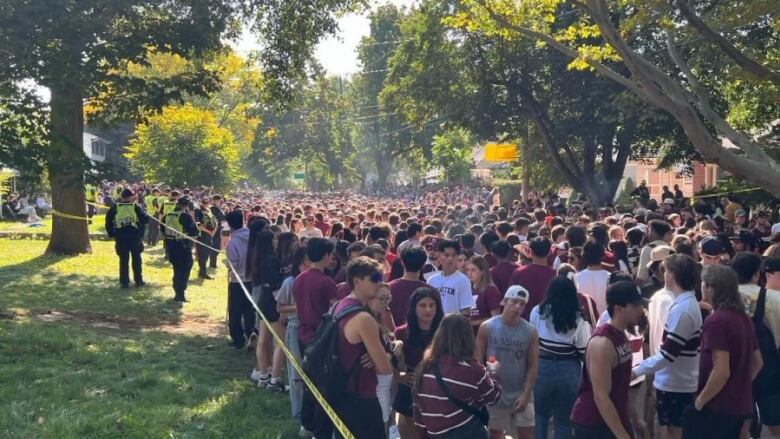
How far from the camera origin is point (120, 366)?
1034cm

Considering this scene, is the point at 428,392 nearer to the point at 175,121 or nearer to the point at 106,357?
the point at 106,357

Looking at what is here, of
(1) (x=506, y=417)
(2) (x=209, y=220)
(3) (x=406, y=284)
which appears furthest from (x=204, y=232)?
(1) (x=506, y=417)

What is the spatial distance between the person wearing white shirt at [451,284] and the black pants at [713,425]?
2278mm

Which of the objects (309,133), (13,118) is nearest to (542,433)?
(13,118)

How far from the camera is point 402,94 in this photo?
103 ft

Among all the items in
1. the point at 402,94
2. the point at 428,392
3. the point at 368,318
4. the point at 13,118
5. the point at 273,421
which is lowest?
the point at 273,421

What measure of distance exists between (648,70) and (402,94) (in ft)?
65.7

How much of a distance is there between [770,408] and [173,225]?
36.0 ft

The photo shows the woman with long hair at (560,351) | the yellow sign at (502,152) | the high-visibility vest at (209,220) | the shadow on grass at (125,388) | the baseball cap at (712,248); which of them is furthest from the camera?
the yellow sign at (502,152)

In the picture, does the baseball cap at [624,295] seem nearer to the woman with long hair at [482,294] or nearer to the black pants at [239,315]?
the woman with long hair at [482,294]

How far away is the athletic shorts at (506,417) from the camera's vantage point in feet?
21.2

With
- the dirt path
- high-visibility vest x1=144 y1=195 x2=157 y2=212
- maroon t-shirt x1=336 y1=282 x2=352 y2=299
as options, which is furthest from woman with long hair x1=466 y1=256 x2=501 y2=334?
high-visibility vest x1=144 y1=195 x2=157 y2=212

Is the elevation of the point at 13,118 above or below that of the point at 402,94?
below

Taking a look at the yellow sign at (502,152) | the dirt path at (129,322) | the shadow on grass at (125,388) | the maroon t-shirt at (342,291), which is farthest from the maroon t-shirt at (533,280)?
the yellow sign at (502,152)
